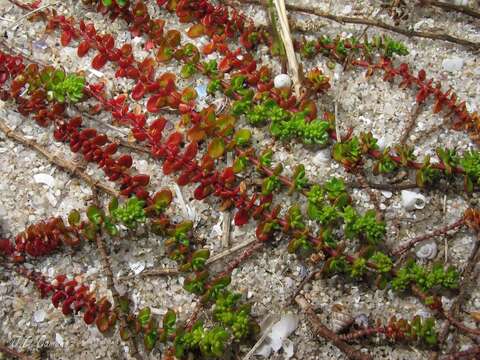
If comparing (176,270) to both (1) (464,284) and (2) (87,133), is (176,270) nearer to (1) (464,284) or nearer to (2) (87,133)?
(2) (87,133)

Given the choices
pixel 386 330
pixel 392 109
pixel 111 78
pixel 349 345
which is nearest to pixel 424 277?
pixel 386 330

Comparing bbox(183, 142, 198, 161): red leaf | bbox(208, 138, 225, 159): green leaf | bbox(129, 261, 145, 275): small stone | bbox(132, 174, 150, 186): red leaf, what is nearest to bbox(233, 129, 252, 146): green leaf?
bbox(208, 138, 225, 159): green leaf

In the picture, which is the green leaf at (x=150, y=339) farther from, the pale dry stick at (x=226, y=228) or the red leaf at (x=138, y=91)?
the red leaf at (x=138, y=91)

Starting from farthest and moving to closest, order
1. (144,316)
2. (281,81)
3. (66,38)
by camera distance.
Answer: (66,38), (281,81), (144,316)

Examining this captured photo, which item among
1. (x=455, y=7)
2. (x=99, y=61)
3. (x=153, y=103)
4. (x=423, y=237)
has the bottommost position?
(x=423, y=237)

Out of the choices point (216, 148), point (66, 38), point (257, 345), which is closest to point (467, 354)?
point (257, 345)

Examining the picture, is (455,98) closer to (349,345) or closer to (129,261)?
(349,345)

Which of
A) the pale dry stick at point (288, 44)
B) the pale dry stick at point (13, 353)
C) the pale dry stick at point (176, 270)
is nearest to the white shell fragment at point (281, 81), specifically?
the pale dry stick at point (288, 44)
